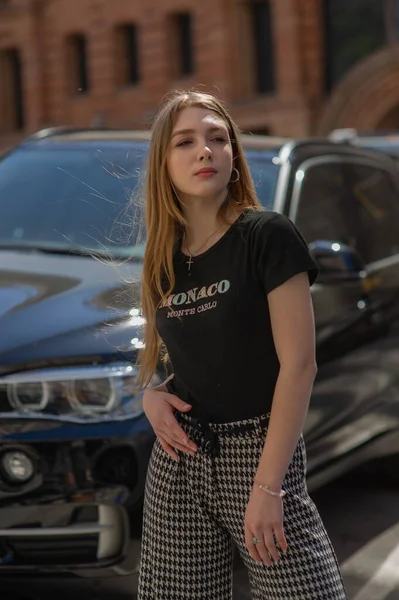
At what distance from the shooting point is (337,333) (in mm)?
5512

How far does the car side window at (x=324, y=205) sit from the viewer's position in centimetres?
562

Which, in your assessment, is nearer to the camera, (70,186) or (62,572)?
(62,572)

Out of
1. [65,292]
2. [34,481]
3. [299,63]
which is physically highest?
[65,292]

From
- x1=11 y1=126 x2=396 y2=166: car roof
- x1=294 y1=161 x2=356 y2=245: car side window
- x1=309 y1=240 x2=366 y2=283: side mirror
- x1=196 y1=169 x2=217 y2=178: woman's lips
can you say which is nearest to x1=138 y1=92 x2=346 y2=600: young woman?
x1=196 y1=169 x2=217 y2=178: woman's lips

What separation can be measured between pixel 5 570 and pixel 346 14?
81.2ft

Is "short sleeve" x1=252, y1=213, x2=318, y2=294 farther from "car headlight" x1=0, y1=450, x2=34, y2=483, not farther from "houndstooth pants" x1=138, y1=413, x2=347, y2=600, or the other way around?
"car headlight" x1=0, y1=450, x2=34, y2=483

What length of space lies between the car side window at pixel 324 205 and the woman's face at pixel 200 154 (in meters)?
2.58

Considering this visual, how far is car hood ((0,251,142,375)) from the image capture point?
173 inches

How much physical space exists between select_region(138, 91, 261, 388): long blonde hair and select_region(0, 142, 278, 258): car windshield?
2101 mm

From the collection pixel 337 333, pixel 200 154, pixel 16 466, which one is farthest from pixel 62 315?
pixel 200 154

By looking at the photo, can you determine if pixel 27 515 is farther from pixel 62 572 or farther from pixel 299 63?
pixel 299 63

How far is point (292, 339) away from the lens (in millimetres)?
2727

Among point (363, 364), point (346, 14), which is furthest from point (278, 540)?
point (346, 14)

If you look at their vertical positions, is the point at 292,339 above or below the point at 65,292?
above
